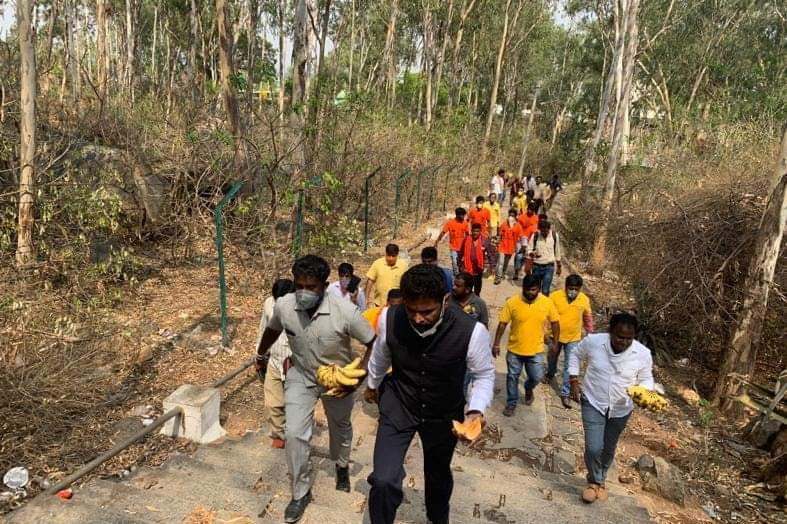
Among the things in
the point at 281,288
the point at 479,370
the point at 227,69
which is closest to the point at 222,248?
the point at 281,288

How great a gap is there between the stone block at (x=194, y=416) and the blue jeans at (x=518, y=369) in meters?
2.76

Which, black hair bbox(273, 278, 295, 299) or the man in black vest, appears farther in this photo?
black hair bbox(273, 278, 295, 299)

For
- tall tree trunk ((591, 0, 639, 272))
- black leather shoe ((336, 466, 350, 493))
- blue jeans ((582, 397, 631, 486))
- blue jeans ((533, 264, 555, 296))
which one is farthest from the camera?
tall tree trunk ((591, 0, 639, 272))

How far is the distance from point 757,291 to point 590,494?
3.83 meters

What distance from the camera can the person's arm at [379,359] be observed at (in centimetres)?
278

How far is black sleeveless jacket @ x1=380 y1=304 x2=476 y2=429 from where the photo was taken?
259 cm

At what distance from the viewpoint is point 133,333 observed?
6.04 m

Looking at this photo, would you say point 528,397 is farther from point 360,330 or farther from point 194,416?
point 194,416

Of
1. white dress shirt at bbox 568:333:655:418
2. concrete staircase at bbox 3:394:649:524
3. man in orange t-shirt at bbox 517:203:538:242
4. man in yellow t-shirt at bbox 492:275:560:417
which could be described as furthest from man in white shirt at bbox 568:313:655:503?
Result: man in orange t-shirt at bbox 517:203:538:242

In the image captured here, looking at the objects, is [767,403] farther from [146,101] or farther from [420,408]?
[146,101]

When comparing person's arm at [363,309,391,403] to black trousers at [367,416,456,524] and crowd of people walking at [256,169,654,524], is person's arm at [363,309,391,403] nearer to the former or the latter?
crowd of people walking at [256,169,654,524]

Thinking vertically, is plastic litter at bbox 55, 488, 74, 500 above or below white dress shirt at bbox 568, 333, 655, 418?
below

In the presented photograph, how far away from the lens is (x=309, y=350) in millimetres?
3127

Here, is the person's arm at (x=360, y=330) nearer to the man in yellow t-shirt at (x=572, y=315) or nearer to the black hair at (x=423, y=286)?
the black hair at (x=423, y=286)
